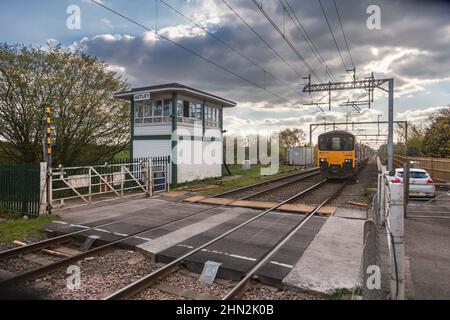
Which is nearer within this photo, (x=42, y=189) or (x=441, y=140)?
(x=42, y=189)

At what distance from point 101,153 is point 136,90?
5570mm

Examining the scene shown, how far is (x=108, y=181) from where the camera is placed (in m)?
13.9

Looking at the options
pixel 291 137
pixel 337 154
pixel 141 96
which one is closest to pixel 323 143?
pixel 337 154

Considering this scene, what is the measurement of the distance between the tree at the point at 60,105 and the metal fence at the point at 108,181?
9.37 feet

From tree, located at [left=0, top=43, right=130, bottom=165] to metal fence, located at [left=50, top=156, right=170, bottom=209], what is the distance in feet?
9.37

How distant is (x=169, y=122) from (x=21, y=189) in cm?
981

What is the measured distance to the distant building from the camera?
1880 cm

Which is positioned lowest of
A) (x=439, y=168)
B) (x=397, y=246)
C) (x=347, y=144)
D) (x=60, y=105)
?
(x=397, y=246)

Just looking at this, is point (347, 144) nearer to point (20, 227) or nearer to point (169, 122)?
point (169, 122)

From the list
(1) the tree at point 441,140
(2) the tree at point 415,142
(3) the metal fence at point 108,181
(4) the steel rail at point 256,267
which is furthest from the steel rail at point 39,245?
(2) the tree at point 415,142

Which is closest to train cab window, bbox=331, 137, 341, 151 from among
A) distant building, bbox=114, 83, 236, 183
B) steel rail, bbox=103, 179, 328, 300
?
distant building, bbox=114, 83, 236, 183

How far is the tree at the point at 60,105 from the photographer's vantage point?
17.3 meters

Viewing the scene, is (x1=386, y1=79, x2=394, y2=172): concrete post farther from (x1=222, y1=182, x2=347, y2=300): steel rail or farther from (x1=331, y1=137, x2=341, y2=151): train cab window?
(x1=222, y1=182, x2=347, y2=300): steel rail
